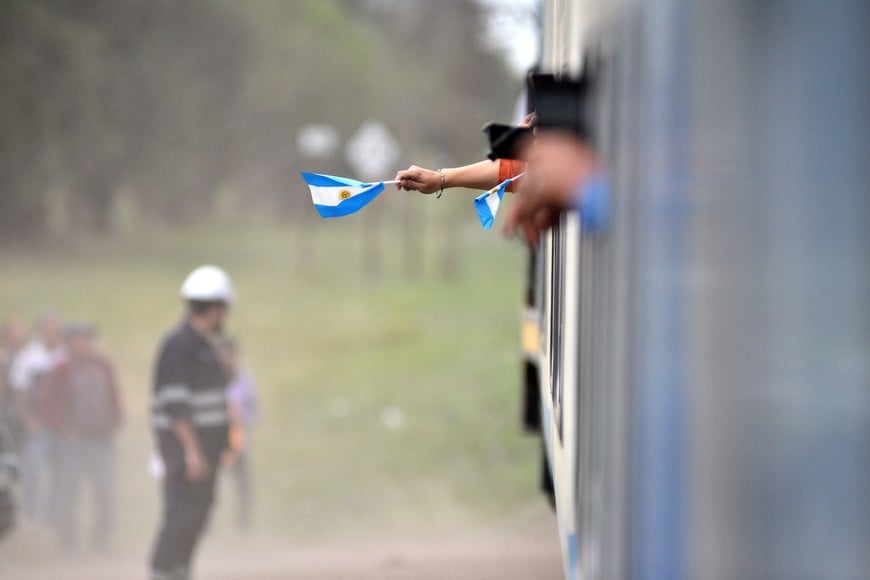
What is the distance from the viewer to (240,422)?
332 inches

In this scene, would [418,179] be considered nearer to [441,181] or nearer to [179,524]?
[441,181]

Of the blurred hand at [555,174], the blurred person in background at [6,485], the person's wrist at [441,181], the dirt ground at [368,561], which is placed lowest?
the dirt ground at [368,561]

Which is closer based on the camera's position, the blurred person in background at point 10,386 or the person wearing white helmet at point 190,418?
the person wearing white helmet at point 190,418

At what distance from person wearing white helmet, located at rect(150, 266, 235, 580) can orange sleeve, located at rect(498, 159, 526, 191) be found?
4.91 metres

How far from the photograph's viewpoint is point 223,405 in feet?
24.4

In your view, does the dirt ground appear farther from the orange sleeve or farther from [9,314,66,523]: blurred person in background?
the orange sleeve

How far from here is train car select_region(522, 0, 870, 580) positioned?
107 centimetres

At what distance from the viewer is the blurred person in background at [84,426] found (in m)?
8.89

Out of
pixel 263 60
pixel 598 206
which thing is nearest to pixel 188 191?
pixel 263 60

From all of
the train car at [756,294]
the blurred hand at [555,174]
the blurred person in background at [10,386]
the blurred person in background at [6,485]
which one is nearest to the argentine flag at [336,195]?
the blurred hand at [555,174]

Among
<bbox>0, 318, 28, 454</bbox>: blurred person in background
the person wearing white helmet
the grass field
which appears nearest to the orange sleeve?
the person wearing white helmet

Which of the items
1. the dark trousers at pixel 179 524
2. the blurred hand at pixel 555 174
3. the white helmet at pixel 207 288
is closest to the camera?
the blurred hand at pixel 555 174

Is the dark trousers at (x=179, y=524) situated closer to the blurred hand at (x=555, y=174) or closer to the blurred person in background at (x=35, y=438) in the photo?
the blurred person in background at (x=35, y=438)

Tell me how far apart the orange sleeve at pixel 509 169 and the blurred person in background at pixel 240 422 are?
525cm
